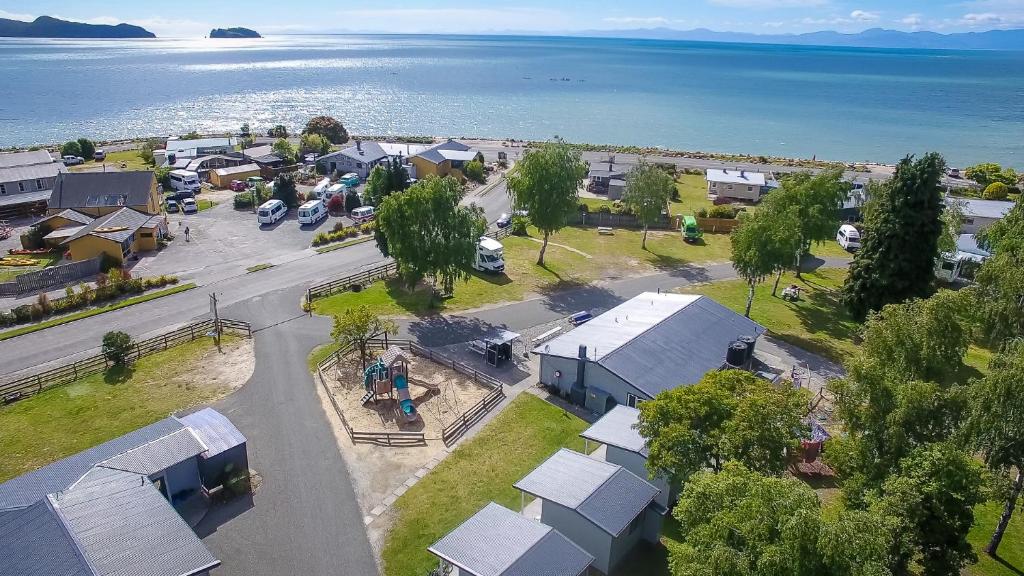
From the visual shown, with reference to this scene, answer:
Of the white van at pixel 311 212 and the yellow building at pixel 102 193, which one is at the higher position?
the yellow building at pixel 102 193

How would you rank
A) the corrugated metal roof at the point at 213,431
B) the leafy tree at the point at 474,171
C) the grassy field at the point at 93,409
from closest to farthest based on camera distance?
the corrugated metal roof at the point at 213,431 < the grassy field at the point at 93,409 < the leafy tree at the point at 474,171

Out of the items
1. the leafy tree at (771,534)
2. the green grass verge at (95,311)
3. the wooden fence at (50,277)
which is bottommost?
the green grass verge at (95,311)

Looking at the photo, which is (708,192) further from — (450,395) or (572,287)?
(450,395)

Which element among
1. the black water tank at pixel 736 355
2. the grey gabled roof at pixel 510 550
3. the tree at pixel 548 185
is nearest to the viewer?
the grey gabled roof at pixel 510 550

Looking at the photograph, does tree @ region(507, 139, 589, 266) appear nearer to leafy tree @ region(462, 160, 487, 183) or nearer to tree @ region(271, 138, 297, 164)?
leafy tree @ region(462, 160, 487, 183)

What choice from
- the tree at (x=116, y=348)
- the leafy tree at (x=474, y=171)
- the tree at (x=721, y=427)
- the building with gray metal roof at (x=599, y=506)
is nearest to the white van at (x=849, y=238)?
the leafy tree at (x=474, y=171)

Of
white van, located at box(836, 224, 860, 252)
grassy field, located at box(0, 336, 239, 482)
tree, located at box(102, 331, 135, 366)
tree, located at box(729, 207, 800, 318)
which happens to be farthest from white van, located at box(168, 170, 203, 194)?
white van, located at box(836, 224, 860, 252)

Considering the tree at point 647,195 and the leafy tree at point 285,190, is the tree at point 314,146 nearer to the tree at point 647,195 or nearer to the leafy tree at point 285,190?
the leafy tree at point 285,190

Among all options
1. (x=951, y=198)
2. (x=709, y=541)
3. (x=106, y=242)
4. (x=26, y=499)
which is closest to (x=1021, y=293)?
(x=709, y=541)
